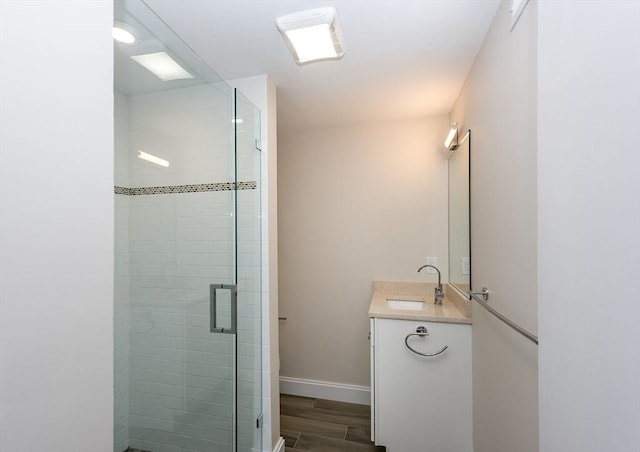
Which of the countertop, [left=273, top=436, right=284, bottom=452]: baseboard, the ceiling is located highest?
the ceiling

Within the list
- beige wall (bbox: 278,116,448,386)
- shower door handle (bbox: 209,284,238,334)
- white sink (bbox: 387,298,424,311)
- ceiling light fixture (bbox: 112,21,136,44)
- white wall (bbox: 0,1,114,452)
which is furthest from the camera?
beige wall (bbox: 278,116,448,386)

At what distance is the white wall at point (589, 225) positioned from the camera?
46cm

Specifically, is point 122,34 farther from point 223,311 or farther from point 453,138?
point 453,138

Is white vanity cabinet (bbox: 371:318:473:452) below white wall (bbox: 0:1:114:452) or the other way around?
below

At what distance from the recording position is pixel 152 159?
1.38 meters

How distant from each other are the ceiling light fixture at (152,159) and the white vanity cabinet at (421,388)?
1.59 metres

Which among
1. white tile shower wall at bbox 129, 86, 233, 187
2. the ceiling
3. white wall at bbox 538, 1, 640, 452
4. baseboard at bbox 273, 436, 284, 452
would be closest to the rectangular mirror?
the ceiling

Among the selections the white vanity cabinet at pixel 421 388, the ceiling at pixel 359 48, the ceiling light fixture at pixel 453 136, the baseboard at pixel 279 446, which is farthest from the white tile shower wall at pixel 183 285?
the ceiling light fixture at pixel 453 136

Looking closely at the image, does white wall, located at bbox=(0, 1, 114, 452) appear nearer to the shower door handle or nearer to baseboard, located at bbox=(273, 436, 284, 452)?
the shower door handle

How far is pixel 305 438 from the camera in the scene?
78.7 inches

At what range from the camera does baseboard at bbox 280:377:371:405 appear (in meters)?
2.44

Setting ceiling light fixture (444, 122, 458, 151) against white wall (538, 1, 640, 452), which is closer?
white wall (538, 1, 640, 452)

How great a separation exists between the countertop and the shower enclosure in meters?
0.91

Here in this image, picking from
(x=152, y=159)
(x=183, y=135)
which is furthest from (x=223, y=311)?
(x=183, y=135)
